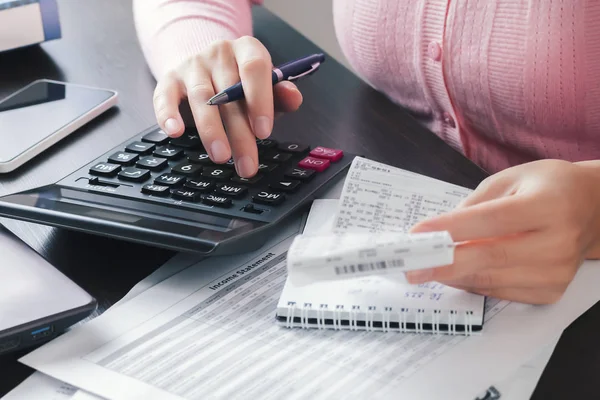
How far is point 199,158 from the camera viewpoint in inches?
21.8

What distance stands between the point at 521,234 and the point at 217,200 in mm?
195

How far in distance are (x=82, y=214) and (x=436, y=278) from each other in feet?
0.76

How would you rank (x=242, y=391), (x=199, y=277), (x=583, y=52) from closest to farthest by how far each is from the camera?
(x=242, y=391)
(x=199, y=277)
(x=583, y=52)

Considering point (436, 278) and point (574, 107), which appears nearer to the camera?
point (436, 278)

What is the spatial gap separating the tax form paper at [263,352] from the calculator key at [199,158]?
13 cm

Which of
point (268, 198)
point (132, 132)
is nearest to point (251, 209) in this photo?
point (268, 198)

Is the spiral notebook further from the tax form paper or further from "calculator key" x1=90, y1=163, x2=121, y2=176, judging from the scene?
"calculator key" x1=90, y1=163, x2=121, y2=176

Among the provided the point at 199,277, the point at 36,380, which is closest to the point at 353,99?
the point at 199,277

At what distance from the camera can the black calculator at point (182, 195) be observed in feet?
1.49

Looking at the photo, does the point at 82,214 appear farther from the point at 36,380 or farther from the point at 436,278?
the point at 436,278

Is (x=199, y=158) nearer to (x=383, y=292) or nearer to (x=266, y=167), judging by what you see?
(x=266, y=167)

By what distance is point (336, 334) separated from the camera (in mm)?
404

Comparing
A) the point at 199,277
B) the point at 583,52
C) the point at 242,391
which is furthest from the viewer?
the point at 583,52

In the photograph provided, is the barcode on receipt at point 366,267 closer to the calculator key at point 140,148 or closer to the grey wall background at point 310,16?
the calculator key at point 140,148
